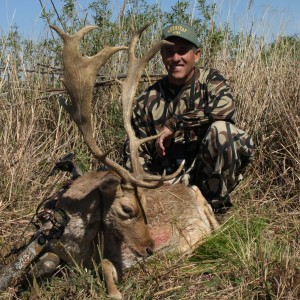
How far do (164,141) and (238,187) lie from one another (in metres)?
1.01

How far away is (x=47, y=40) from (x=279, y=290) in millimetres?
4629

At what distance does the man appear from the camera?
16.6ft

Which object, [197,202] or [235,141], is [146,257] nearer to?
[197,202]

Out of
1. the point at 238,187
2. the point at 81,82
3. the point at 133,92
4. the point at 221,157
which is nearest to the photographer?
the point at 81,82

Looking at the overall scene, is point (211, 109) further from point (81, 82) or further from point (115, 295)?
point (115, 295)

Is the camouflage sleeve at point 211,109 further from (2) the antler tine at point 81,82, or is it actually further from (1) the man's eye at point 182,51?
(2) the antler tine at point 81,82

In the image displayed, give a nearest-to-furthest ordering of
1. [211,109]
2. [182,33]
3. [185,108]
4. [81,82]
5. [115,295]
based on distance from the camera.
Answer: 1. [115,295]
2. [81,82]
3. [211,109]
4. [182,33]
5. [185,108]

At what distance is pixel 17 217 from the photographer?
16.8 feet

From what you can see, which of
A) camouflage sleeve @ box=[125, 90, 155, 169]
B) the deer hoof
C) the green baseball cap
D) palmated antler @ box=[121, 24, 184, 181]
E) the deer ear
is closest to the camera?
the deer hoof

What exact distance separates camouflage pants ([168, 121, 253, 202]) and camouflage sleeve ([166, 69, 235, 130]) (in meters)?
0.11

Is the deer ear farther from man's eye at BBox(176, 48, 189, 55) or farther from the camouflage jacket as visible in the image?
man's eye at BBox(176, 48, 189, 55)

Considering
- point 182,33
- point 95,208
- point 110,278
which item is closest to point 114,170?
point 95,208

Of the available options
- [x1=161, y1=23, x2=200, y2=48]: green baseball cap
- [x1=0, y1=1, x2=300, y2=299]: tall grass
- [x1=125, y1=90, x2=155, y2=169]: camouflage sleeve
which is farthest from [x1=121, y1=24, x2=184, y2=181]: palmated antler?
[x1=125, y1=90, x2=155, y2=169]: camouflage sleeve

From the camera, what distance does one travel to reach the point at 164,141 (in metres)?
5.25
